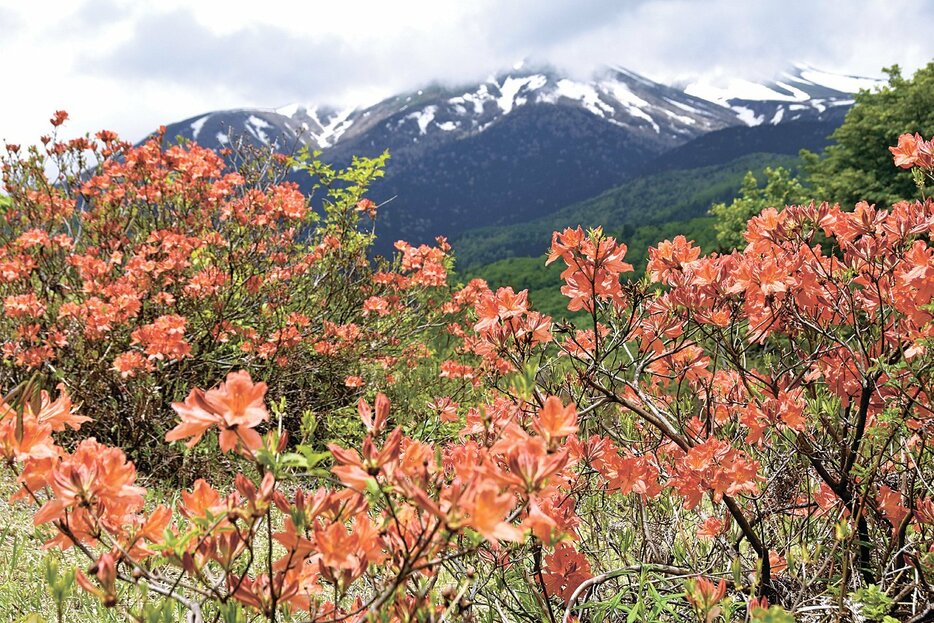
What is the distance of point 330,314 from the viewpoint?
17.1 ft

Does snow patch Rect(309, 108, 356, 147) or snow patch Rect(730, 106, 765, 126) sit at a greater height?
snow patch Rect(309, 108, 356, 147)

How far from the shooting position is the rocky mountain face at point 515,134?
4963 inches

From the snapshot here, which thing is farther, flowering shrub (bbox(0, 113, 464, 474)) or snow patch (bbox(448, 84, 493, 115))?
snow patch (bbox(448, 84, 493, 115))

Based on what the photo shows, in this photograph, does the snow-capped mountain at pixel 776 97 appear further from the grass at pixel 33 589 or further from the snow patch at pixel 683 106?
the grass at pixel 33 589

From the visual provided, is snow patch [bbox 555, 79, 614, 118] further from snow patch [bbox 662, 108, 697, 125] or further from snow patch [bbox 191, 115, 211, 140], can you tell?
snow patch [bbox 191, 115, 211, 140]

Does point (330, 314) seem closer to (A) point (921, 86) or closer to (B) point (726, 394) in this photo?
(B) point (726, 394)

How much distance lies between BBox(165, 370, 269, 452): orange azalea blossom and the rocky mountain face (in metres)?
110

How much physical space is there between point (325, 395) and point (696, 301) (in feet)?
12.9

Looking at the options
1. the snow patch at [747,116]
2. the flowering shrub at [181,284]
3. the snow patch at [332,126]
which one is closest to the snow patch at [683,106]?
the snow patch at [747,116]

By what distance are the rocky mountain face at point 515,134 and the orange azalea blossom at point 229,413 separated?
110 metres

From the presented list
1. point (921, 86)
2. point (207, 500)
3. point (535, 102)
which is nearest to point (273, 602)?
point (207, 500)

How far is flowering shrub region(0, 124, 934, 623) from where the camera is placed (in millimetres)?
887

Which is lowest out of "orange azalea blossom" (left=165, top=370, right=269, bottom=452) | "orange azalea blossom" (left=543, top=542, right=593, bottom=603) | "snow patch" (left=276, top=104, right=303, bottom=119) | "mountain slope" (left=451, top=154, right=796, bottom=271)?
"orange azalea blossom" (left=543, top=542, right=593, bottom=603)

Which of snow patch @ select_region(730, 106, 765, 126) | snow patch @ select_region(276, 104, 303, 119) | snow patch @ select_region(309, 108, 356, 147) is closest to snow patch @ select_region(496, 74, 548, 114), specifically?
snow patch @ select_region(309, 108, 356, 147)
